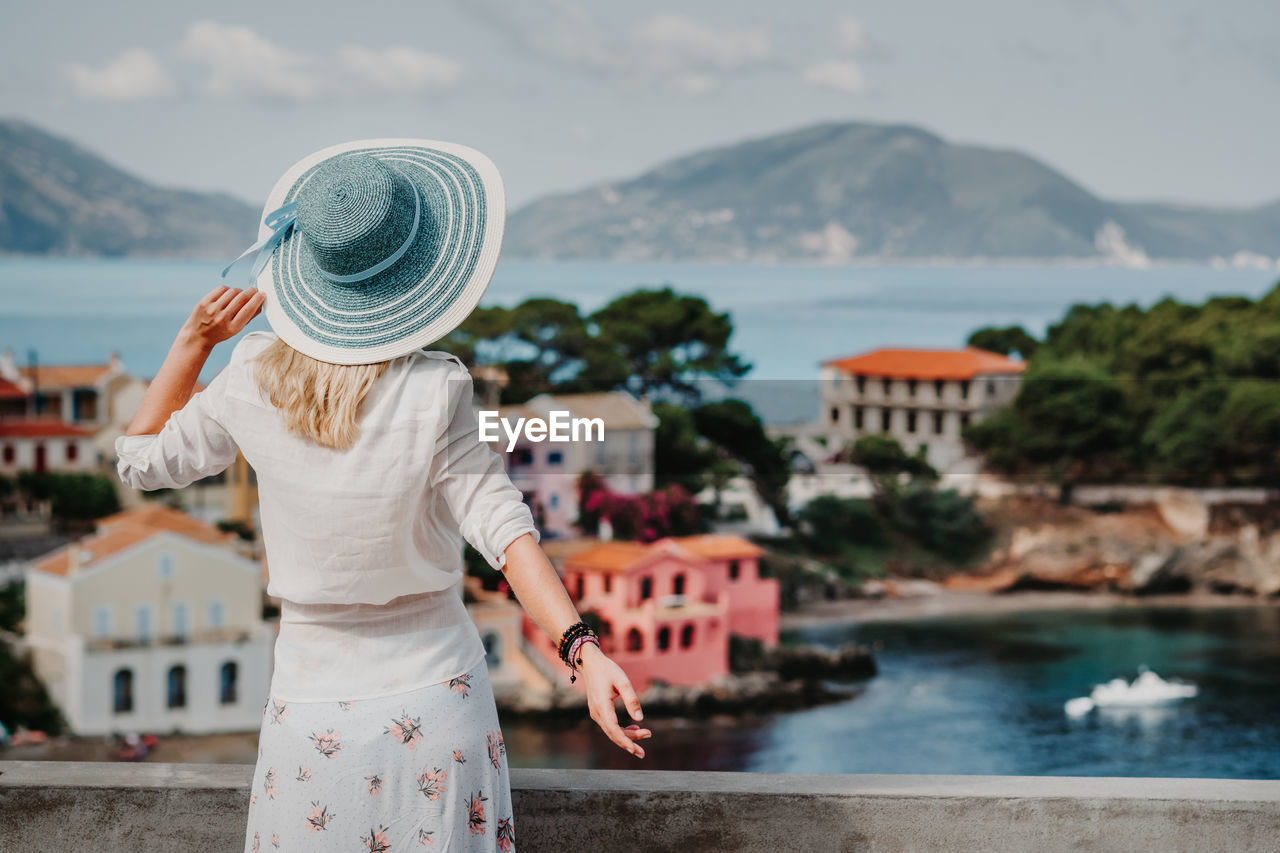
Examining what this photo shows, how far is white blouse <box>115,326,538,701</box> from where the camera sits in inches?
37.8

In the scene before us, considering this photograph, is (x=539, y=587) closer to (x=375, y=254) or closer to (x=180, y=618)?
(x=375, y=254)

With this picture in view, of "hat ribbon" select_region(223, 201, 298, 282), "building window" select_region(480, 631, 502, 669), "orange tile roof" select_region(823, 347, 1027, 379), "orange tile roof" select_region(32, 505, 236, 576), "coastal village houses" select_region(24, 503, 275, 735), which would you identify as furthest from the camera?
"orange tile roof" select_region(823, 347, 1027, 379)

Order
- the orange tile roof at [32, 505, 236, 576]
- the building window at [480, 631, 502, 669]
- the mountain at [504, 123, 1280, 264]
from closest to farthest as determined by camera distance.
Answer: the building window at [480, 631, 502, 669]
the orange tile roof at [32, 505, 236, 576]
the mountain at [504, 123, 1280, 264]

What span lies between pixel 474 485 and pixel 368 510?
9cm

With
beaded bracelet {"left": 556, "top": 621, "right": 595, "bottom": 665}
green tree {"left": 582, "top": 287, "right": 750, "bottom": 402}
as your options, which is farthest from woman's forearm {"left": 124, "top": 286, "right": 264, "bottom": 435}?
green tree {"left": 582, "top": 287, "right": 750, "bottom": 402}

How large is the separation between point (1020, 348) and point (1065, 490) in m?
2.10

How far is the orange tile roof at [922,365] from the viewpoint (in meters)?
16.0

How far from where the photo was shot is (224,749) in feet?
46.3

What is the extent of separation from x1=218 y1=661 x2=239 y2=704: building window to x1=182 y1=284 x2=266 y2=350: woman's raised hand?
1437 cm

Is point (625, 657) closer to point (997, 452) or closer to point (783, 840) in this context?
point (997, 452)

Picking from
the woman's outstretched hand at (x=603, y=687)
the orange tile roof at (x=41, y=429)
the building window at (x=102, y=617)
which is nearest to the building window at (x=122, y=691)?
the building window at (x=102, y=617)

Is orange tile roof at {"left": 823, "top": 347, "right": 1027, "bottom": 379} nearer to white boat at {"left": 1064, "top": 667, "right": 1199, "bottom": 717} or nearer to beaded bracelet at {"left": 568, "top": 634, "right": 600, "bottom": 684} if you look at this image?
white boat at {"left": 1064, "top": 667, "right": 1199, "bottom": 717}

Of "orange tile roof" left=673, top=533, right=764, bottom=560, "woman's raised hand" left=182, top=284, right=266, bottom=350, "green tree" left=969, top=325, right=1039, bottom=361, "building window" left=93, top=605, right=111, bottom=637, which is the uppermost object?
"green tree" left=969, top=325, right=1039, bottom=361

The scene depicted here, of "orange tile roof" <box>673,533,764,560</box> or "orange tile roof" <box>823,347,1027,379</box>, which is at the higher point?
"orange tile roof" <box>823,347,1027,379</box>
